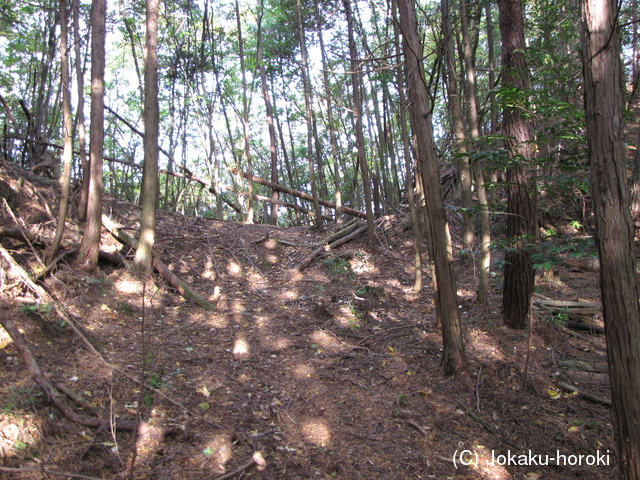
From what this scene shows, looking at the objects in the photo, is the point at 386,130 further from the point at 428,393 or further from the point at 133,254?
the point at 428,393

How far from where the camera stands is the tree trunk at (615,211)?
9.76ft

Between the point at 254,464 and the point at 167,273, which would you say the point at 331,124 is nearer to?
the point at 167,273

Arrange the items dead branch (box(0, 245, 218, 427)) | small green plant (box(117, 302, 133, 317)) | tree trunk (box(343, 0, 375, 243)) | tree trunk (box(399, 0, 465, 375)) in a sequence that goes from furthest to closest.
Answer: tree trunk (box(343, 0, 375, 243)), small green plant (box(117, 302, 133, 317)), tree trunk (box(399, 0, 465, 375)), dead branch (box(0, 245, 218, 427))

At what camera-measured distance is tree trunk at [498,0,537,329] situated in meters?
5.67

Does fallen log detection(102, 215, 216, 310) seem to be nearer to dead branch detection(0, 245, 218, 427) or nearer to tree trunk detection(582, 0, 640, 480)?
dead branch detection(0, 245, 218, 427)

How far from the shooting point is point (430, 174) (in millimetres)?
5117

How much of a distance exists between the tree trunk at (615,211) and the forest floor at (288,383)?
1.39 m

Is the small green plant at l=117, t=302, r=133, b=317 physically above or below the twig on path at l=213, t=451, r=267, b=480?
above

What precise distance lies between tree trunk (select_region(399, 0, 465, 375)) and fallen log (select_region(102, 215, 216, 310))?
436 cm

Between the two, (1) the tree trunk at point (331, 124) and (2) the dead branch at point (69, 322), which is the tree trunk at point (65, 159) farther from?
(1) the tree trunk at point (331, 124)

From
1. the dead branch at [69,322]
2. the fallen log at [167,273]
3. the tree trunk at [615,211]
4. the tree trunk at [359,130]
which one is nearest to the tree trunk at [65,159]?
the dead branch at [69,322]

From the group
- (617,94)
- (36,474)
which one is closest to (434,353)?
(617,94)

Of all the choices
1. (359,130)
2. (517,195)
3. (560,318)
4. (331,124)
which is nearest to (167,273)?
(359,130)

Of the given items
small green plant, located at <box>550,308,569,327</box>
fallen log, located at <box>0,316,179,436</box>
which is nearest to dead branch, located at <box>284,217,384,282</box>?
small green plant, located at <box>550,308,569,327</box>
